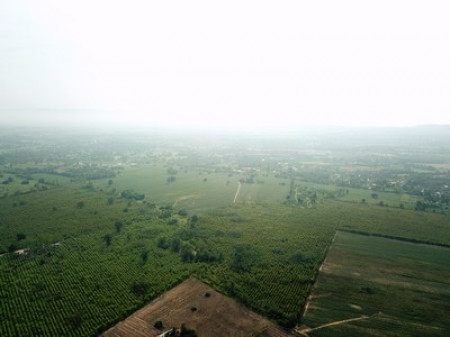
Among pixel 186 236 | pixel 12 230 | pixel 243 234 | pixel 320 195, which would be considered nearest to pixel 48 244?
pixel 12 230

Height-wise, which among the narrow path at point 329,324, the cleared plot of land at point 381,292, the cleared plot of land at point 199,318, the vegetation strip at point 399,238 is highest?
the vegetation strip at point 399,238

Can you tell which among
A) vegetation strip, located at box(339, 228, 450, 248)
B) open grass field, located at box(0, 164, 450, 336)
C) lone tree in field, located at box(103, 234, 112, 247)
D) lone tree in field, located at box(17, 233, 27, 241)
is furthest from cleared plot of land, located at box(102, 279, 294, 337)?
vegetation strip, located at box(339, 228, 450, 248)

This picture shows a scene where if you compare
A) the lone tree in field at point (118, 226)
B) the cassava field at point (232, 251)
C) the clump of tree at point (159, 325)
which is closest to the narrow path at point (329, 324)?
the cassava field at point (232, 251)

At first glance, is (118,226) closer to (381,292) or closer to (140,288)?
(140,288)

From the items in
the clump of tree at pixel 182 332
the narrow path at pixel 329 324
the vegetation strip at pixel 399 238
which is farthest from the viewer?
the vegetation strip at pixel 399 238

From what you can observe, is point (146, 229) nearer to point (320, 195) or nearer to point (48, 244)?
point (48, 244)

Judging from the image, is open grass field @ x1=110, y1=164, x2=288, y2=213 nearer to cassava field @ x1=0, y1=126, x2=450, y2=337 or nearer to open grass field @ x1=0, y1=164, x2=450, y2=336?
open grass field @ x1=0, y1=164, x2=450, y2=336

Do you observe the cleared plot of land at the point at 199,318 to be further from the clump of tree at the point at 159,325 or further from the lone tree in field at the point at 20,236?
the lone tree in field at the point at 20,236
